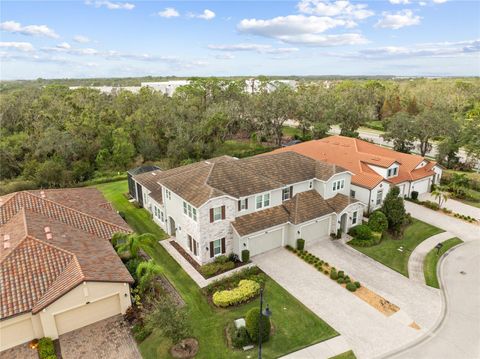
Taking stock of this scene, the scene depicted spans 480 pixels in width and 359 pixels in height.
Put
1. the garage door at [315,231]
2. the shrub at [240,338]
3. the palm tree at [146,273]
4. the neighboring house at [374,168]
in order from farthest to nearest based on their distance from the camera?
the neighboring house at [374,168], the garage door at [315,231], the palm tree at [146,273], the shrub at [240,338]

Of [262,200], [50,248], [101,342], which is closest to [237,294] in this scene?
[101,342]

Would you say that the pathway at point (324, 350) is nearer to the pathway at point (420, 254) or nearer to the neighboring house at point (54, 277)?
the pathway at point (420, 254)

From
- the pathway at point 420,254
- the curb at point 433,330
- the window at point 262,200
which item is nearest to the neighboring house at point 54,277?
the window at point 262,200

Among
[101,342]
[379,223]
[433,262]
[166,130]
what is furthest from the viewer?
[166,130]

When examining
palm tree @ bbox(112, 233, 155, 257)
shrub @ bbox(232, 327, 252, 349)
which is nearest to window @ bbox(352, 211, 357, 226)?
shrub @ bbox(232, 327, 252, 349)

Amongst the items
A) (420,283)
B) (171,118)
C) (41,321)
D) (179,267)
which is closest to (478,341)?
(420,283)

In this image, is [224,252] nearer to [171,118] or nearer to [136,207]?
[136,207]

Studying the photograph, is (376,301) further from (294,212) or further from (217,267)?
(217,267)
